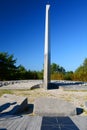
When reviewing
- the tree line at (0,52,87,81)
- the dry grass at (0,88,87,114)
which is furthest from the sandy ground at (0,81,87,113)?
the tree line at (0,52,87,81)

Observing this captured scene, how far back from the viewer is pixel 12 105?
30.8ft

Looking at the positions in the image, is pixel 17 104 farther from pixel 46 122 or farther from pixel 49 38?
pixel 49 38

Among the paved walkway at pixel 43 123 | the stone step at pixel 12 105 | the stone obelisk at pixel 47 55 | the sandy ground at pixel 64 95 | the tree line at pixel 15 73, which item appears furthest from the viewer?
the tree line at pixel 15 73

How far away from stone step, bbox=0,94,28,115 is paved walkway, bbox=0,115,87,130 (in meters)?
0.79

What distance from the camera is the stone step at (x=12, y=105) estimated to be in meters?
8.65

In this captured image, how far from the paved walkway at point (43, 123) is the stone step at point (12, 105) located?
2.61ft

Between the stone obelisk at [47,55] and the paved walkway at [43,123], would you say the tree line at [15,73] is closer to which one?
the stone obelisk at [47,55]

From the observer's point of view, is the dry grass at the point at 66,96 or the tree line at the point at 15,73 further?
the tree line at the point at 15,73

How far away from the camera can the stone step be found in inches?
341

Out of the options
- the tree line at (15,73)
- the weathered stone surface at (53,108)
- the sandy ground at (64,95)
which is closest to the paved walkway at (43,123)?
A: the weathered stone surface at (53,108)

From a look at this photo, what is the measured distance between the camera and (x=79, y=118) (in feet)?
27.0

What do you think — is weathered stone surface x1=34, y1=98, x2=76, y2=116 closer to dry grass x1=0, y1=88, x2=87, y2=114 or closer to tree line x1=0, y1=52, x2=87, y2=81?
dry grass x1=0, y1=88, x2=87, y2=114

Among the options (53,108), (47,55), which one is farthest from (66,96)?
(47,55)

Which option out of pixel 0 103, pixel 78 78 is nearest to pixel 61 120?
pixel 0 103
